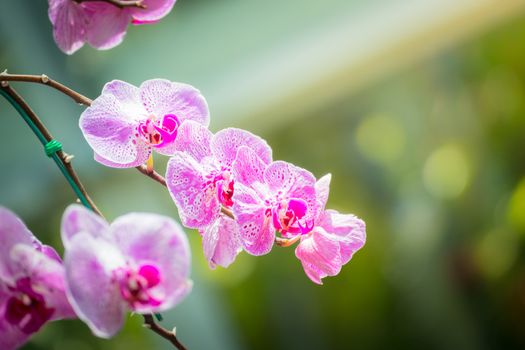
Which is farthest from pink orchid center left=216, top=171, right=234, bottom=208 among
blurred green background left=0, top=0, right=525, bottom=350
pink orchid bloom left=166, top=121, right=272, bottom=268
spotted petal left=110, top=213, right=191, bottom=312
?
blurred green background left=0, top=0, right=525, bottom=350

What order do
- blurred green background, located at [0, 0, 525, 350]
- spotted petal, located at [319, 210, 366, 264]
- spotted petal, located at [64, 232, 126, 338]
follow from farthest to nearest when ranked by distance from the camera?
blurred green background, located at [0, 0, 525, 350] < spotted petal, located at [319, 210, 366, 264] < spotted petal, located at [64, 232, 126, 338]

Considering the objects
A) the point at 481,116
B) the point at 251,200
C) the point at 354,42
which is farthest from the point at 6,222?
the point at 481,116

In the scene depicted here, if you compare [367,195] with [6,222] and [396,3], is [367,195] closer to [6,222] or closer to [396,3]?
[396,3]

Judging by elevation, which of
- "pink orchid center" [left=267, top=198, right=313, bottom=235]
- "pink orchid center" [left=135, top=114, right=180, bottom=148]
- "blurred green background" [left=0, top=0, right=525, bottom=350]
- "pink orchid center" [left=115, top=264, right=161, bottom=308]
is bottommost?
"blurred green background" [left=0, top=0, right=525, bottom=350]

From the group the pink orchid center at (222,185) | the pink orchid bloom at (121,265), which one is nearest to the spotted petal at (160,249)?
the pink orchid bloom at (121,265)

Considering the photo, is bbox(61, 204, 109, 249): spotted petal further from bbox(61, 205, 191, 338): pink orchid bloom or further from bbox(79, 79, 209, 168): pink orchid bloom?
bbox(79, 79, 209, 168): pink orchid bloom

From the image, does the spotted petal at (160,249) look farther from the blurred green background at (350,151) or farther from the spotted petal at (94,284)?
the blurred green background at (350,151)

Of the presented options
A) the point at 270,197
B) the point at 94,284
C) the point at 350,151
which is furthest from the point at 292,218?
the point at 350,151
